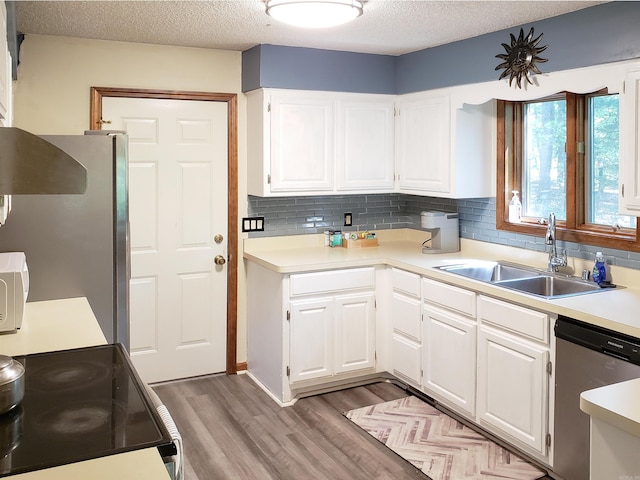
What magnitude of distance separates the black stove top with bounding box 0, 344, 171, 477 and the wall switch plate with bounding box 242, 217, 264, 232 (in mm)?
2256

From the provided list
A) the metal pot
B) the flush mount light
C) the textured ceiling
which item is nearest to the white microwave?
the metal pot

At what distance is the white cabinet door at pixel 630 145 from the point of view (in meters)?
2.71

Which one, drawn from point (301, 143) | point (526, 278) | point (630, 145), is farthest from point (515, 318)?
point (301, 143)

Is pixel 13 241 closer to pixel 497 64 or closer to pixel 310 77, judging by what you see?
pixel 310 77

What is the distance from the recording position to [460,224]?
14.2 ft

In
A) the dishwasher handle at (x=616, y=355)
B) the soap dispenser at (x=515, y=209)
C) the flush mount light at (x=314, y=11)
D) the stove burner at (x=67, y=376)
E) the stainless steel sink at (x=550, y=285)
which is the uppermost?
the flush mount light at (x=314, y=11)

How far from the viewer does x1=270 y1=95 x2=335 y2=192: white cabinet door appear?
4039mm

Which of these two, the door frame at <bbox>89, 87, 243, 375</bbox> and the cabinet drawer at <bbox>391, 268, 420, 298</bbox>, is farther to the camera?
the door frame at <bbox>89, 87, 243, 375</bbox>

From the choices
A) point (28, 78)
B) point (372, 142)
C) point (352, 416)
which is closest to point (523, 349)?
point (352, 416)

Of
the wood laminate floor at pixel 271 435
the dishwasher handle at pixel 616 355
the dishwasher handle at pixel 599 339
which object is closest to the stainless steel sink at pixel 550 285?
the dishwasher handle at pixel 599 339

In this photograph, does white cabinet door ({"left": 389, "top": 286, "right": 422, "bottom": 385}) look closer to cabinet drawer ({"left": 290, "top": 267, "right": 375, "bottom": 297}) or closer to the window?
cabinet drawer ({"left": 290, "top": 267, "right": 375, "bottom": 297})

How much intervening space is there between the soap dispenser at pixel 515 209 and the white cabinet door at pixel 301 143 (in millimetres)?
1170

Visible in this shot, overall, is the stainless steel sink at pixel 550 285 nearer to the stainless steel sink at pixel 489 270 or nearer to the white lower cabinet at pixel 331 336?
the stainless steel sink at pixel 489 270

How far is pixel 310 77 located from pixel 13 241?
2126 millimetres
